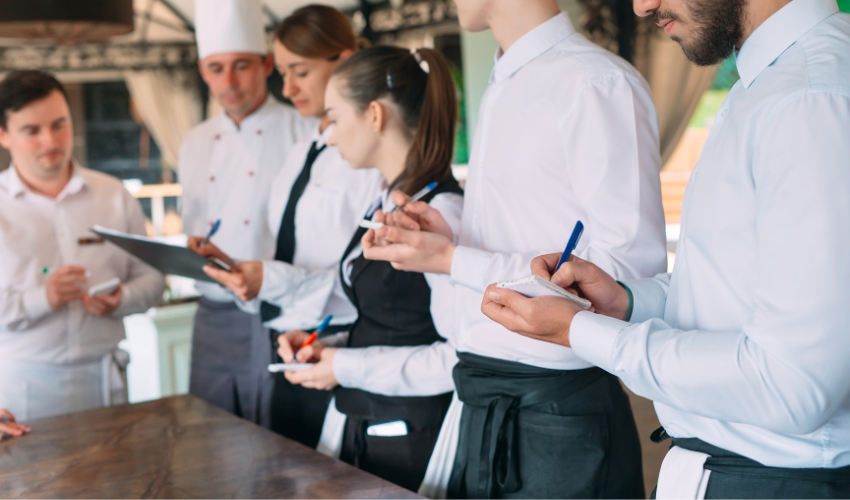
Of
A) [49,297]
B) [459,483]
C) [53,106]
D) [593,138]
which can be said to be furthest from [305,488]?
[53,106]

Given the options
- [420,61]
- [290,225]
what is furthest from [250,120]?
[420,61]

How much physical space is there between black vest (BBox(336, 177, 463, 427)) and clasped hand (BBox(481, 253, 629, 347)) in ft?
2.09

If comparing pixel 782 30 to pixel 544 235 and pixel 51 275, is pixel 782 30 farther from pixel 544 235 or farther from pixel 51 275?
pixel 51 275

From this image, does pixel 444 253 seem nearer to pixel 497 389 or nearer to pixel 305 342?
pixel 497 389

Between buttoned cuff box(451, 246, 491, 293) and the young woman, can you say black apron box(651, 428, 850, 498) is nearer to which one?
buttoned cuff box(451, 246, 491, 293)

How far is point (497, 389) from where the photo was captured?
128cm

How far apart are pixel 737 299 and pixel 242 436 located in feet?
3.49

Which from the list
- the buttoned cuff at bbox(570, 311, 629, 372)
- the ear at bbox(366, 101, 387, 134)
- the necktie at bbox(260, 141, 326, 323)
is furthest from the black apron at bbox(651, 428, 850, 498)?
the necktie at bbox(260, 141, 326, 323)

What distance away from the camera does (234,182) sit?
8.39 feet

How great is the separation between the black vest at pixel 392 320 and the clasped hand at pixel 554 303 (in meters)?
0.64

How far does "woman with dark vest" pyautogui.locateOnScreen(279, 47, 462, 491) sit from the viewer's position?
1.55m

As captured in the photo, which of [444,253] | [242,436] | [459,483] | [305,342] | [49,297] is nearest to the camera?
[444,253]

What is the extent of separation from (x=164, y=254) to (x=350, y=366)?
0.67 meters

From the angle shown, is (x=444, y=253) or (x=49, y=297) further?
(x=49, y=297)
